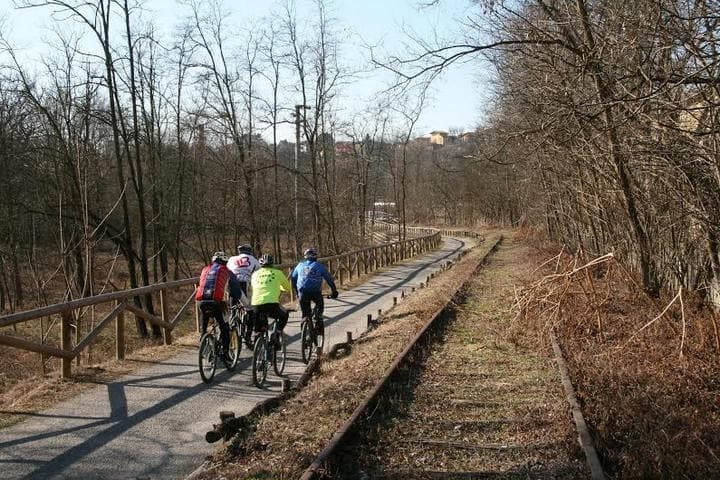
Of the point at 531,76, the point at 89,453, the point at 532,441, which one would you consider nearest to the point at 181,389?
the point at 89,453

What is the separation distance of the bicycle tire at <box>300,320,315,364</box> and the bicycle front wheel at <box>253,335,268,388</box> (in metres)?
1.50

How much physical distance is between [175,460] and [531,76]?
10468 millimetres

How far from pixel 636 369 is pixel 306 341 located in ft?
16.6

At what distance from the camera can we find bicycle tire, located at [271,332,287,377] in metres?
9.26

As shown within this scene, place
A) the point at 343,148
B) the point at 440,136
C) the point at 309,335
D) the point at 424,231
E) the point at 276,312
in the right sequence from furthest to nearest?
the point at 440,136 < the point at 424,231 < the point at 343,148 < the point at 309,335 < the point at 276,312

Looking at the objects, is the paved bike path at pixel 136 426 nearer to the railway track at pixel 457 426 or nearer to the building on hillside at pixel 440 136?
the railway track at pixel 457 426

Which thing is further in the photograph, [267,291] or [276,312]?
→ [276,312]

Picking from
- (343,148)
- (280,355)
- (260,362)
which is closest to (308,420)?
(260,362)

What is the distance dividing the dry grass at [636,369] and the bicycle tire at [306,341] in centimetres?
374

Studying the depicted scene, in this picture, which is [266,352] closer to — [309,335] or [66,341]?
[309,335]

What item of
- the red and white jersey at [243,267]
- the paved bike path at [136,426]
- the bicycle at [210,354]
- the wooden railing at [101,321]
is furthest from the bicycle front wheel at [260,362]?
the wooden railing at [101,321]

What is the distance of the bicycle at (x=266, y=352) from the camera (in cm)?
861

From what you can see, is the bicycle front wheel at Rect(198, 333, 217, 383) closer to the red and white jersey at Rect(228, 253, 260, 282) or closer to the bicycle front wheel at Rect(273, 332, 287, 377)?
the bicycle front wheel at Rect(273, 332, 287, 377)

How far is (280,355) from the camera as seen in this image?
9.64 m
